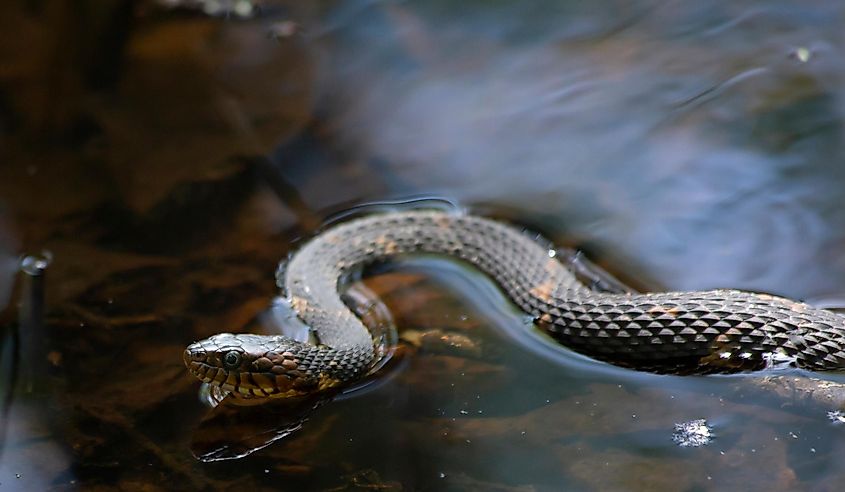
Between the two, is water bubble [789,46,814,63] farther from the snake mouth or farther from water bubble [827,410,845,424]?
the snake mouth

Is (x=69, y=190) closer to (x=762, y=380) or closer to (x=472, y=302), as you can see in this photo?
(x=472, y=302)

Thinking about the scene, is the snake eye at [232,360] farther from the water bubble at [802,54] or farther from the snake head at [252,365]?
the water bubble at [802,54]

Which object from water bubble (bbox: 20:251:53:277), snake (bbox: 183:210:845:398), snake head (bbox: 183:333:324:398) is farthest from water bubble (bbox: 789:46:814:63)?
water bubble (bbox: 20:251:53:277)

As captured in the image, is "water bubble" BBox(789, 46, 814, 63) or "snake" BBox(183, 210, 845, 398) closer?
"snake" BBox(183, 210, 845, 398)

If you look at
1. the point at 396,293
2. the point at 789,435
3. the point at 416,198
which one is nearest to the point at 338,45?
the point at 416,198

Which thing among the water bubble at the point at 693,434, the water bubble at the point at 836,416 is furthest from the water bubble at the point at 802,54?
the water bubble at the point at 693,434

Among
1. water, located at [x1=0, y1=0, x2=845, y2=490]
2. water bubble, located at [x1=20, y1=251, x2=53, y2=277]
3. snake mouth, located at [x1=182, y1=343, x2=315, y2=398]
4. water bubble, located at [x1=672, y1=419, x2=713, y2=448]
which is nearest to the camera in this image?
water bubble, located at [x1=672, y1=419, x2=713, y2=448]
